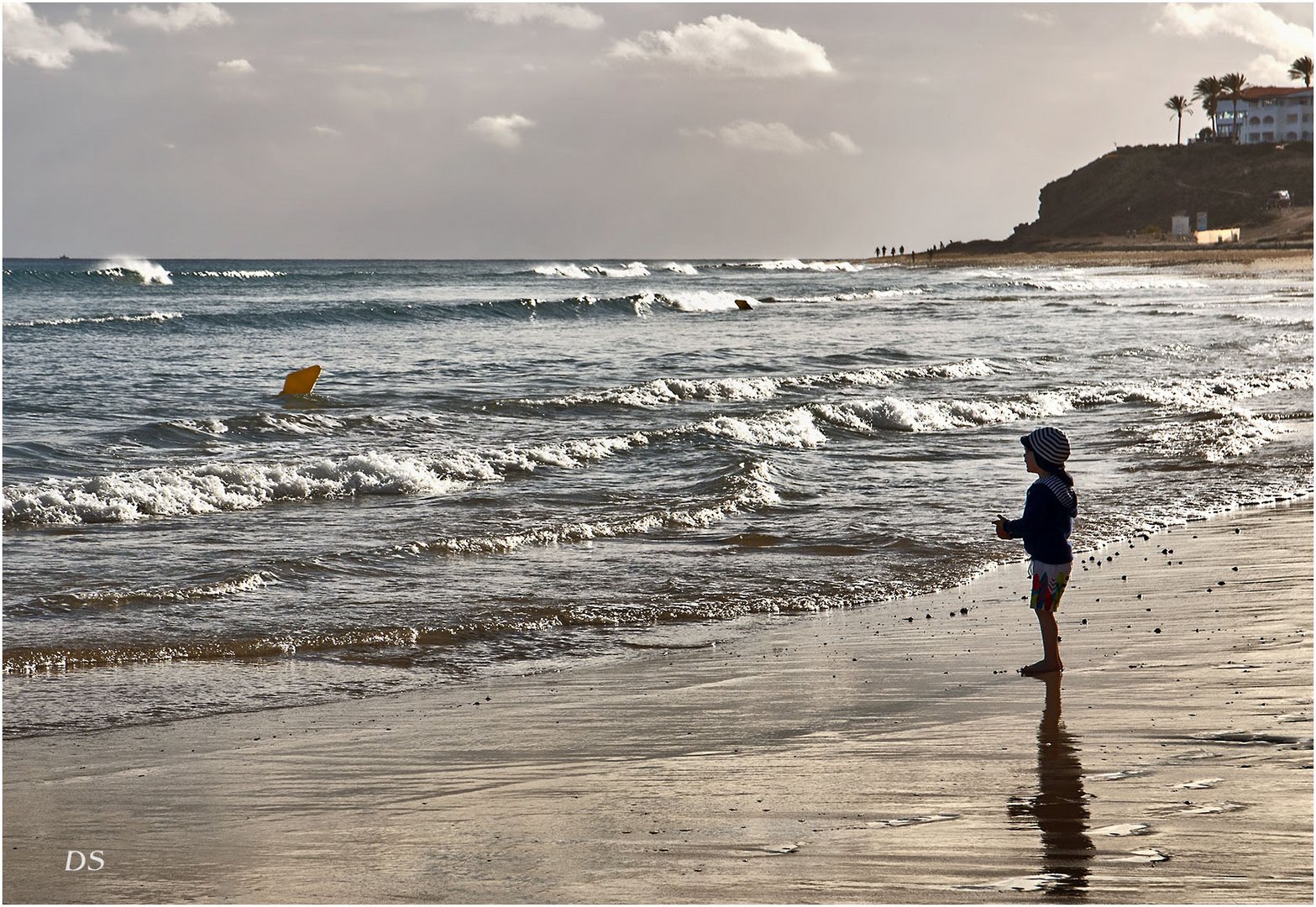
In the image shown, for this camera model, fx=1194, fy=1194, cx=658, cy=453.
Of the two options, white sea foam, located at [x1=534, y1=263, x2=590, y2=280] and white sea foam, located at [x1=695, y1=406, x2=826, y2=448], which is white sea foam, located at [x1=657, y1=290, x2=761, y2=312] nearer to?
white sea foam, located at [x1=695, y1=406, x2=826, y2=448]

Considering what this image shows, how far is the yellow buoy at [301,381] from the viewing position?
20.0 metres

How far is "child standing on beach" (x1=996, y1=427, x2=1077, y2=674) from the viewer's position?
6.63m

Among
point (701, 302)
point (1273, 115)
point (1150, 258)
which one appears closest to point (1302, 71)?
point (1273, 115)

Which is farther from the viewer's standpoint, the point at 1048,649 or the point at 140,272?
the point at 140,272

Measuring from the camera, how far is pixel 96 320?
125ft

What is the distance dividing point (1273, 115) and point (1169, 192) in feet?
66.1

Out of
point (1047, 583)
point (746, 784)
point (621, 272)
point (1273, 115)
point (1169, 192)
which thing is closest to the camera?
point (746, 784)

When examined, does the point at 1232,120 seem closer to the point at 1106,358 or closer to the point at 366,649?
the point at 1106,358

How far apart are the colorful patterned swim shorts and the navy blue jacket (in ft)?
0.12

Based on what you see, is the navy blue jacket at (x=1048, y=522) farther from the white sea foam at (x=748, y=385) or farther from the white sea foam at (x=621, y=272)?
the white sea foam at (x=621, y=272)

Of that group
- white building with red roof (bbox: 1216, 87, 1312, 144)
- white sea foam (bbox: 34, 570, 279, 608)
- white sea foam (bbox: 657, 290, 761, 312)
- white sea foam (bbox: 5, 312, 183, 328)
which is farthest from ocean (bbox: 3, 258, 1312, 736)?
white building with red roof (bbox: 1216, 87, 1312, 144)

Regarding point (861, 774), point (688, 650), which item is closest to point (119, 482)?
point (688, 650)

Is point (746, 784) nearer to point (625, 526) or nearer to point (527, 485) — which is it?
point (625, 526)

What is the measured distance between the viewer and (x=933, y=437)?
654 inches
